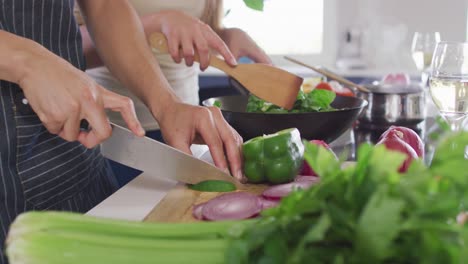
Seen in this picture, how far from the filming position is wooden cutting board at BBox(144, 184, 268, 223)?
1.01 meters

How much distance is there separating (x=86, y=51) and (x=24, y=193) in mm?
692

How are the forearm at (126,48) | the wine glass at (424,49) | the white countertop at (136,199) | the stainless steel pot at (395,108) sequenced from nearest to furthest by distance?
the white countertop at (136,199)
the forearm at (126,48)
the stainless steel pot at (395,108)
the wine glass at (424,49)

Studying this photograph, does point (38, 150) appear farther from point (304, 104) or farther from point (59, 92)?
point (304, 104)

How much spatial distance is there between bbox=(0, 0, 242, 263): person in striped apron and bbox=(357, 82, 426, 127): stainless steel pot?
0.49 metres

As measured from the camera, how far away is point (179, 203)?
3.53 feet

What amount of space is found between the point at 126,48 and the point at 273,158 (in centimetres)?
47

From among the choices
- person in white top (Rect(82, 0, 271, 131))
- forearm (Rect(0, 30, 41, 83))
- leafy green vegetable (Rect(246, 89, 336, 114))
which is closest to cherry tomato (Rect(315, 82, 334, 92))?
person in white top (Rect(82, 0, 271, 131))

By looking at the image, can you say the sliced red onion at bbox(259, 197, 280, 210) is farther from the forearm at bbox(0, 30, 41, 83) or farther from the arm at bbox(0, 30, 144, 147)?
the forearm at bbox(0, 30, 41, 83)

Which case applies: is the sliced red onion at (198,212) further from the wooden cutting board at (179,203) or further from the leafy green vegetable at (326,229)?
the leafy green vegetable at (326,229)

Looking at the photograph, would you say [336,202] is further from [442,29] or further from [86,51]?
[442,29]

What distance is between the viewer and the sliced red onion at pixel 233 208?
946 mm

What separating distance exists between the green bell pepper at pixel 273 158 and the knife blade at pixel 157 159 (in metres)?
0.04

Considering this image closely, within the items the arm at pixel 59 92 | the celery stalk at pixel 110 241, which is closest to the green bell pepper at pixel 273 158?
the arm at pixel 59 92

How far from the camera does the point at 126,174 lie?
211 cm
